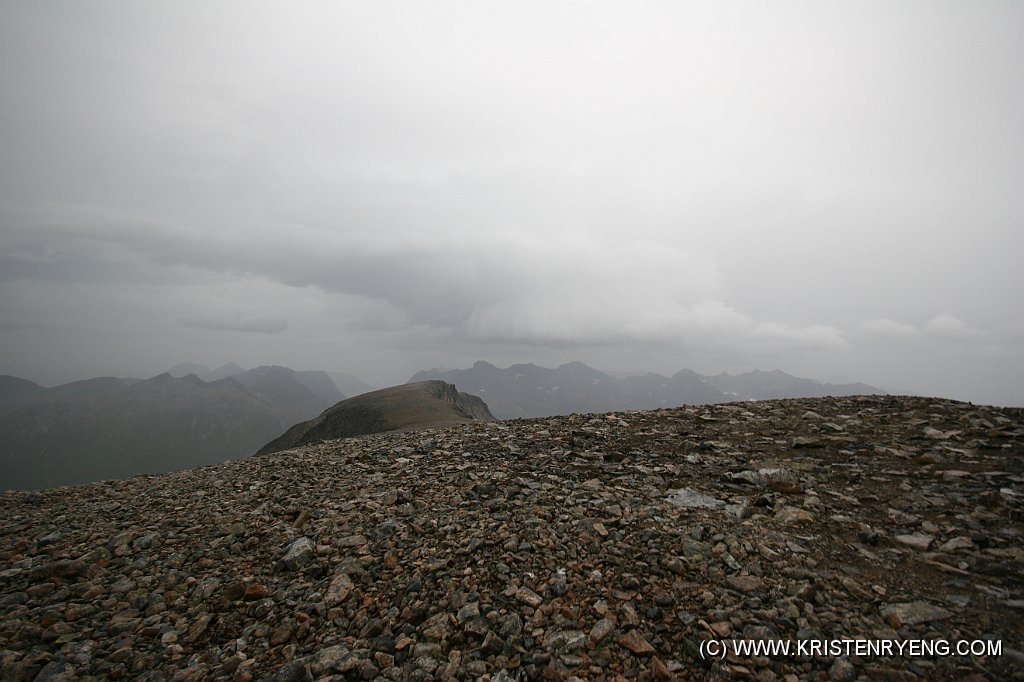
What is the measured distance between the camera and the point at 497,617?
5.91 meters

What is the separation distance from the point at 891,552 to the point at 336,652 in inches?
316

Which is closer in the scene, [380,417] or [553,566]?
[553,566]

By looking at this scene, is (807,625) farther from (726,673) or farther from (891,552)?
(891,552)

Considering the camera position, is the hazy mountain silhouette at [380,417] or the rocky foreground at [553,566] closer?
the rocky foreground at [553,566]

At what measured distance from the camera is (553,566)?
6.71 metres

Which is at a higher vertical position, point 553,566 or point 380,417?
point 553,566

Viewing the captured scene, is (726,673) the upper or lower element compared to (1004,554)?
lower

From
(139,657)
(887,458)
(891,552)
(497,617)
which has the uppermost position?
(887,458)

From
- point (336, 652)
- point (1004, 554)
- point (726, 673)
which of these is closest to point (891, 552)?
point (1004, 554)

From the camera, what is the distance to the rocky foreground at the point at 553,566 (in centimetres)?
532

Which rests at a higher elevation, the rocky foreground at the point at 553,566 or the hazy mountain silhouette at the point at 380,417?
the rocky foreground at the point at 553,566

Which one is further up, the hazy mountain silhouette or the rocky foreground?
the rocky foreground

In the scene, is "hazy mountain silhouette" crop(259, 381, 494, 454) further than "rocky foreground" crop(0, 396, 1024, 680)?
Yes

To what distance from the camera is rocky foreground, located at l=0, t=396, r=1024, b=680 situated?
17.5 ft
